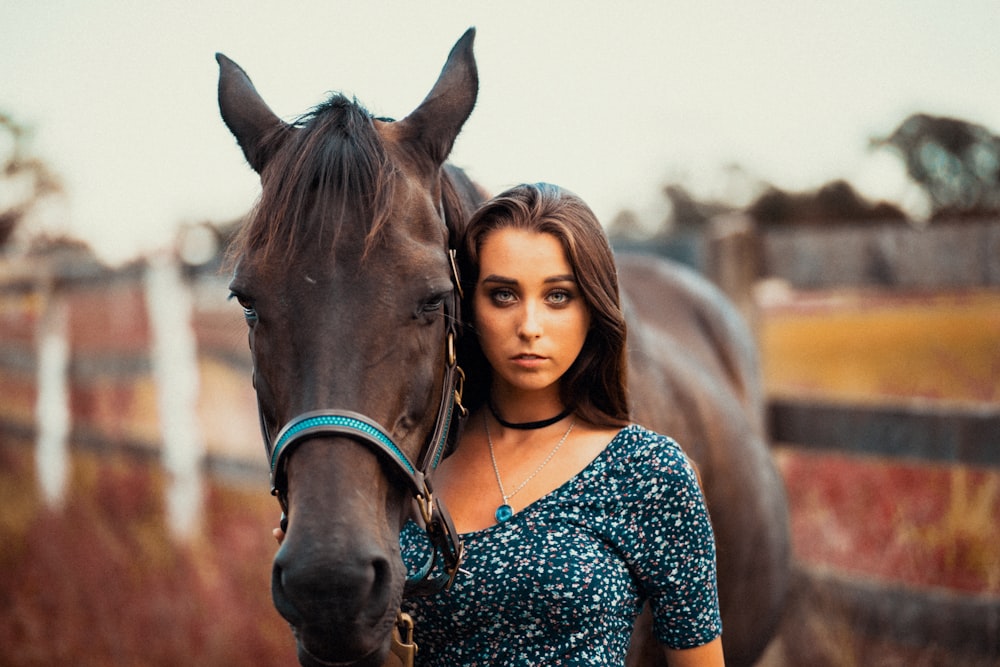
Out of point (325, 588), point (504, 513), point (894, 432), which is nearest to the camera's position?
point (325, 588)

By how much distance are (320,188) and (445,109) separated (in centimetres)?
36

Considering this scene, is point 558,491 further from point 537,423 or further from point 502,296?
point 502,296

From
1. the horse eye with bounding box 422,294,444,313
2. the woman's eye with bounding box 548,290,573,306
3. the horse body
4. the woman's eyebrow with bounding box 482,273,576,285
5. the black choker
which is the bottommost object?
the horse body

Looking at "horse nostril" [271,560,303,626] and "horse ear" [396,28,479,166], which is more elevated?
"horse ear" [396,28,479,166]

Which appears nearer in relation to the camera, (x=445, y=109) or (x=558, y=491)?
(x=558, y=491)

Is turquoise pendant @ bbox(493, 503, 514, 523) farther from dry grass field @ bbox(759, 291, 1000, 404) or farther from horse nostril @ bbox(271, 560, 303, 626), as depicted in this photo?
dry grass field @ bbox(759, 291, 1000, 404)

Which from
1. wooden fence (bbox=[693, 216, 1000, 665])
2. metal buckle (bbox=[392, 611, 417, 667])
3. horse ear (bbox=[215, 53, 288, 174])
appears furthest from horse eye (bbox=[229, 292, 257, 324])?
wooden fence (bbox=[693, 216, 1000, 665])

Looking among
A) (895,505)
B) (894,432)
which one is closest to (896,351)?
(895,505)

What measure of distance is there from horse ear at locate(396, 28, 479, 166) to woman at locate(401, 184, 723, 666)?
176 mm

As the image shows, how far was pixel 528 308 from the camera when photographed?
55.6 inches

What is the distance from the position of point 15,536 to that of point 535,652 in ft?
16.0

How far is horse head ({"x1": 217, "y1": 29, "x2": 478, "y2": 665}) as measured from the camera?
3.66 feet

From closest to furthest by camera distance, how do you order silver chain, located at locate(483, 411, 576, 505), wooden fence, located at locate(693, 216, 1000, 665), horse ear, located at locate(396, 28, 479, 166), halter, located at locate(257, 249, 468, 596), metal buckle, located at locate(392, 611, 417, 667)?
halter, located at locate(257, 249, 468, 596) < metal buckle, located at locate(392, 611, 417, 667) < silver chain, located at locate(483, 411, 576, 505) < horse ear, located at locate(396, 28, 479, 166) < wooden fence, located at locate(693, 216, 1000, 665)

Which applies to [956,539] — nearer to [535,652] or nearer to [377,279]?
[535,652]
